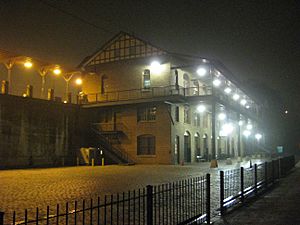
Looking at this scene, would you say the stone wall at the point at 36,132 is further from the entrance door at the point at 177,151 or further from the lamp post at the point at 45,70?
the entrance door at the point at 177,151

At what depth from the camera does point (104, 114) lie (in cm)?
4044

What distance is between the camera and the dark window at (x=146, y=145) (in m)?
37.3

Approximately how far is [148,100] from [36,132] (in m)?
11.2

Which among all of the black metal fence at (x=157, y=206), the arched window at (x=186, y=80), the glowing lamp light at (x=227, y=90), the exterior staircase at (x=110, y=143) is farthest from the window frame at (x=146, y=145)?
the black metal fence at (x=157, y=206)

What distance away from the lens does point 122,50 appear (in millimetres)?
40344

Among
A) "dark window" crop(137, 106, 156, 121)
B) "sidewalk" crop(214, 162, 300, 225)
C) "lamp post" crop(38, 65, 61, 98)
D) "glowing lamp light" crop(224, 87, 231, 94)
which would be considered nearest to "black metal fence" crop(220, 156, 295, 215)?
"sidewalk" crop(214, 162, 300, 225)

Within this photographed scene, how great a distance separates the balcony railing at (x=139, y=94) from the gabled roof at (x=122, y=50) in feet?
12.3

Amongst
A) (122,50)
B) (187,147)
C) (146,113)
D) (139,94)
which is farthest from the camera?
(122,50)

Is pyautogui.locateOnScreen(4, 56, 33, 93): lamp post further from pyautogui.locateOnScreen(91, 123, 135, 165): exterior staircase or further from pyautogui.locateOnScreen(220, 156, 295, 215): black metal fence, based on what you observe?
pyautogui.locateOnScreen(220, 156, 295, 215): black metal fence

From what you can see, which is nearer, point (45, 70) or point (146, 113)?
point (45, 70)

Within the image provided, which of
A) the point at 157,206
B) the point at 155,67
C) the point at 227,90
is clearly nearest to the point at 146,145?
the point at 155,67

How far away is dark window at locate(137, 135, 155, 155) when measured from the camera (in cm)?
3728

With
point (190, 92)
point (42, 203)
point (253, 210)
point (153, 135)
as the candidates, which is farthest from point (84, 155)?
point (253, 210)

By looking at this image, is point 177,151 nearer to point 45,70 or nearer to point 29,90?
point 45,70
